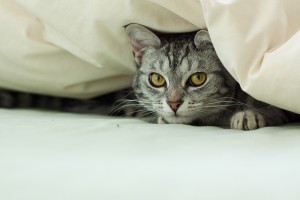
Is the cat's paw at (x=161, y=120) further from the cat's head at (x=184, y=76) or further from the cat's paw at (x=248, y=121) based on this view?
the cat's paw at (x=248, y=121)

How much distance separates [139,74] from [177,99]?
195 mm

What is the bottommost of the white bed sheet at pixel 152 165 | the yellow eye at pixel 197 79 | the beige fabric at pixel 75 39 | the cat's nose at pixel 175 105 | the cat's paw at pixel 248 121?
the white bed sheet at pixel 152 165

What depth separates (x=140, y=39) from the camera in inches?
53.5

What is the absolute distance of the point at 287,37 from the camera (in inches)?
40.7

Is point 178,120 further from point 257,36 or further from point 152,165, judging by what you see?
point 152,165

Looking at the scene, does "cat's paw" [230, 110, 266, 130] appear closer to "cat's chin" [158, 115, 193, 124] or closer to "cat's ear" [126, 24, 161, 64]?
"cat's chin" [158, 115, 193, 124]

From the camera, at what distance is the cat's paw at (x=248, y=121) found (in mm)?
1142

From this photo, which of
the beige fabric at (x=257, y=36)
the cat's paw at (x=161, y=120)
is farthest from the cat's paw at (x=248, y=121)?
the cat's paw at (x=161, y=120)

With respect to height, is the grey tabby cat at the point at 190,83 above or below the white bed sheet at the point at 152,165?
above

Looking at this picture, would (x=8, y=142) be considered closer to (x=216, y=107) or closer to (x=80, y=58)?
(x=80, y=58)

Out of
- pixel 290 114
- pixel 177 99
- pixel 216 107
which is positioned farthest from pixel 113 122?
pixel 290 114

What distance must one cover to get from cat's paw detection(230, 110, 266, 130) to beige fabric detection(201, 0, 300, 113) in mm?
134

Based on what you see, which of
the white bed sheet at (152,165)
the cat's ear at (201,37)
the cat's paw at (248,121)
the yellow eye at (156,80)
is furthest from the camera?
the yellow eye at (156,80)

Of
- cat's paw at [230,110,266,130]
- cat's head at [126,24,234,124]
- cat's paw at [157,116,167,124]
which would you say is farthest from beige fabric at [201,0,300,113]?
cat's paw at [157,116,167,124]
